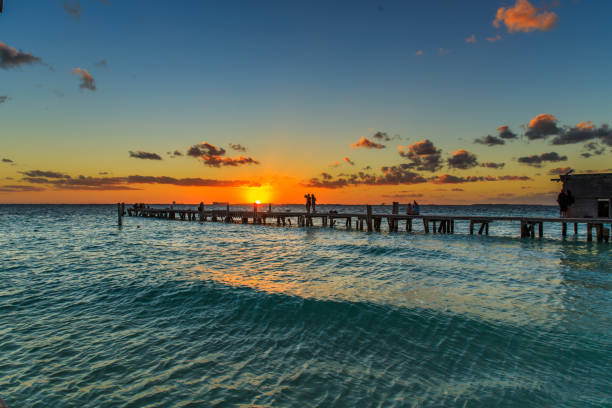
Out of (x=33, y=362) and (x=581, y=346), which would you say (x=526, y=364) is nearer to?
(x=581, y=346)

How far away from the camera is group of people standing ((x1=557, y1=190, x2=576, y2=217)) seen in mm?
26750

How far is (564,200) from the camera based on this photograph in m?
26.8

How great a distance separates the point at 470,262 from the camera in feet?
50.4

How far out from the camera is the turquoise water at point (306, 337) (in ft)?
16.2

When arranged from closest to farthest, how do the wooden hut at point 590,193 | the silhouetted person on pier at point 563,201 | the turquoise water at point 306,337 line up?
1. the turquoise water at point 306,337
2. the wooden hut at point 590,193
3. the silhouetted person on pier at point 563,201

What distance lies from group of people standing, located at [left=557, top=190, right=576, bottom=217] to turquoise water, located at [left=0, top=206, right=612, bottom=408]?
638 inches

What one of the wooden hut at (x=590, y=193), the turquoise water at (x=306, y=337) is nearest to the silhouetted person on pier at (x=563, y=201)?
the wooden hut at (x=590, y=193)

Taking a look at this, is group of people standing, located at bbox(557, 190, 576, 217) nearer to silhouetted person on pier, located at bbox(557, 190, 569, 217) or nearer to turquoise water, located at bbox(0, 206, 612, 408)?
silhouetted person on pier, located at bbox(557, 190, 569, 217)

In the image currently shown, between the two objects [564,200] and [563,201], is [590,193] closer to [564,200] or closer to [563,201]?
[564,200]

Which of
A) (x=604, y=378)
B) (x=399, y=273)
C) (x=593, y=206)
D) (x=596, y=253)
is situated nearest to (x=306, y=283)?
(x=399, y=273)

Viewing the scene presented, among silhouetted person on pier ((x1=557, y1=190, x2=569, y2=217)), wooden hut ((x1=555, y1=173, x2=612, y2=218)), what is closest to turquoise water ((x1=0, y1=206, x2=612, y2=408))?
silhouetted person on pier ((x1=557, y1=190, x2=569, y2=217))

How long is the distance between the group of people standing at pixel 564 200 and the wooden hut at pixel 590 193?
12.5 inches

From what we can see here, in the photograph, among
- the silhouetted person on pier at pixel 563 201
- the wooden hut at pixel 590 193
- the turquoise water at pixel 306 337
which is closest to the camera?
the turquoise water at pixel 306 337

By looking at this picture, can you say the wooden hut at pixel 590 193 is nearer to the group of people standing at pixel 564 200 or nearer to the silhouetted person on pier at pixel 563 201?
the group of people standing at pixel 564 200
